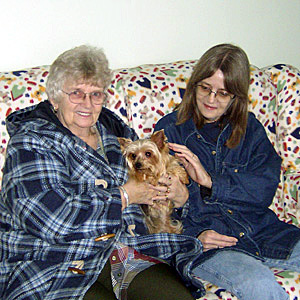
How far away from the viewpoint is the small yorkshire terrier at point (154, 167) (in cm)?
229

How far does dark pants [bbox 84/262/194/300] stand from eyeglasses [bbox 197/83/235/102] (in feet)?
3.30

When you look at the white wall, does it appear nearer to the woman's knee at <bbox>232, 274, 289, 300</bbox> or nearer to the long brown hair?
the long brown hair

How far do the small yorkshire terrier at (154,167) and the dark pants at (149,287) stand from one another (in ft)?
1.42

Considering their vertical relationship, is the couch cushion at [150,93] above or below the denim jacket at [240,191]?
above

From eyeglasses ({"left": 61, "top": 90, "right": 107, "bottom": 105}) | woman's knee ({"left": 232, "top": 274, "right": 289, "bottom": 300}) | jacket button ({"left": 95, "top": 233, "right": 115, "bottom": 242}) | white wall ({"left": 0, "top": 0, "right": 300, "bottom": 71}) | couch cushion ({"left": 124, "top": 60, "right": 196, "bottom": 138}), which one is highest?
white wall ({"left": 0, "top": 0, "right": 300, "bottom": 71})

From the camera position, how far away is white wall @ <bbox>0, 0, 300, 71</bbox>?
2.77 m

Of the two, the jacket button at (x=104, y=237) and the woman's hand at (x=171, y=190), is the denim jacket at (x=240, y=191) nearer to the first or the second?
the woman's hand at (x=171, y=190)

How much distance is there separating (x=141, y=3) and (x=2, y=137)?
4.77 feet

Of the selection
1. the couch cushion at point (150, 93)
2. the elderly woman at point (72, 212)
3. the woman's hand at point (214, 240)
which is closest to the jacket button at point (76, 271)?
the elderly woman at point (72, 212)

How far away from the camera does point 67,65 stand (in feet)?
6.79

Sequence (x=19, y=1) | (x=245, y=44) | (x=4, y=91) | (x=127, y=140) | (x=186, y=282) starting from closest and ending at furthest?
1. (x=186, y=282)
2. (x=127, y=140)
3. (x=4, y=91)
4. (x=19, y=1)
5. (x=245, y=44)

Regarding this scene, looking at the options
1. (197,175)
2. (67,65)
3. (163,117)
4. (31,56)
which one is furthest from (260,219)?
(31,56)

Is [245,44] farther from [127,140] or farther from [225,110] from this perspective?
[127,140]

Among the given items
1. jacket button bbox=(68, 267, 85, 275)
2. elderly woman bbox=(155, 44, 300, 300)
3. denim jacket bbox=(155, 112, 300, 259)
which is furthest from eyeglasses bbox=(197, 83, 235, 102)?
jacket button bbox=(68, 267, 85, 275)
